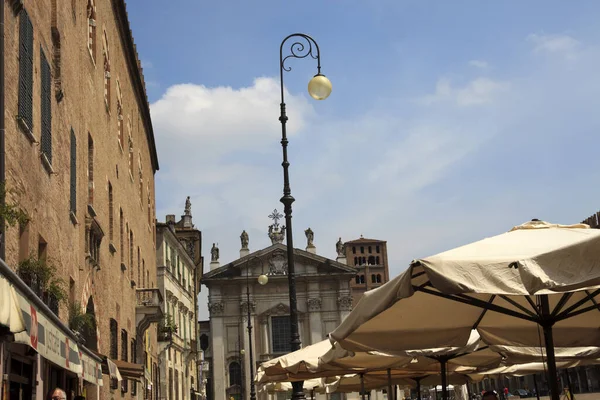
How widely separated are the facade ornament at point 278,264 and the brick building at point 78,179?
40560mm

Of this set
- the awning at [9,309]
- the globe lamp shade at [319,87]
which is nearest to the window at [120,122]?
the globe lamp shade at [319,87]

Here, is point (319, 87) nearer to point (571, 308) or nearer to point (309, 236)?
point (571, 308)

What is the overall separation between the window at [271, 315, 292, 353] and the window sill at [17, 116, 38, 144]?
5885 cm

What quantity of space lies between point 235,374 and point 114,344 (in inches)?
1969

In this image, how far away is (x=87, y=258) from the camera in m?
17.2

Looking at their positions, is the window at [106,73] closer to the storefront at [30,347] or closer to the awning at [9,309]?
the storefront at [30,347]

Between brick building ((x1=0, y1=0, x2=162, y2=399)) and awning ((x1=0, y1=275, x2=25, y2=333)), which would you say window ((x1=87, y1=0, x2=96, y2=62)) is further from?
awning ((x1=0, y1=275, x2=25, y2=333))

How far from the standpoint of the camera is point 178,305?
158 feet

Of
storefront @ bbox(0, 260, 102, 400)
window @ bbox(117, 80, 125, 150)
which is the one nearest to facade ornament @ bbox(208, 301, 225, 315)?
window @ bbox(117, 80, 125, 150)

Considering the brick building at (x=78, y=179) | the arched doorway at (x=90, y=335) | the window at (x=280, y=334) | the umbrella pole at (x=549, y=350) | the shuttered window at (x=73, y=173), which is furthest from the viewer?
the window at (x=280, y=334)

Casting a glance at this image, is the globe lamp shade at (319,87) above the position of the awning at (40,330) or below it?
above

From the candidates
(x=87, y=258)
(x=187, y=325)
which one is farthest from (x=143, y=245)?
(x=187, y=325)

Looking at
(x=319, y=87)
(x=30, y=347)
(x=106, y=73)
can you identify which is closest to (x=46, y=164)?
(x=30, y=347)

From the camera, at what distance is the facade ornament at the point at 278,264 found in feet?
235
